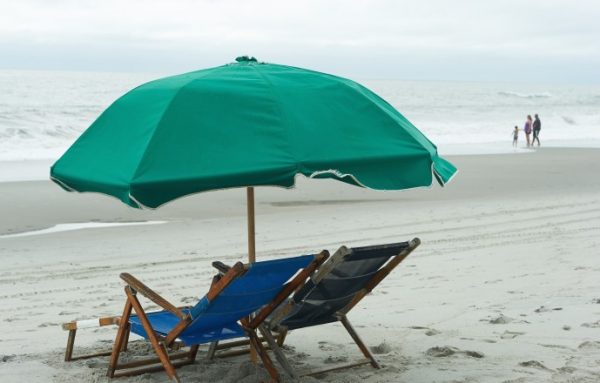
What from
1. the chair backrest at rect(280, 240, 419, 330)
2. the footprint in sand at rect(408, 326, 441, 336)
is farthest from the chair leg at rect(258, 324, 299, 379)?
the footprint in sand at rect(408, 326, 441, 336)

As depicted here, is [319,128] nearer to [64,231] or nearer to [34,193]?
[64,231]

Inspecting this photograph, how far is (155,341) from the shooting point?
179 inches

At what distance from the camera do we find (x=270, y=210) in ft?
44.0

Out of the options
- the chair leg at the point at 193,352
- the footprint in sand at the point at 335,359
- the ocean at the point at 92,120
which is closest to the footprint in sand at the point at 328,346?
the footprint in sand at the point at 335,359

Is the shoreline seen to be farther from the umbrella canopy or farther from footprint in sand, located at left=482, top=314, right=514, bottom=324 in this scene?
the umbrella canopy

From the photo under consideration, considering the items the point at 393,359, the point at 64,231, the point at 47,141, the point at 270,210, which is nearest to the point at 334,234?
the point at 270,210

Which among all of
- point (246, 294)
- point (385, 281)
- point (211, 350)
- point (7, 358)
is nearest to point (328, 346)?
point (211, 350)

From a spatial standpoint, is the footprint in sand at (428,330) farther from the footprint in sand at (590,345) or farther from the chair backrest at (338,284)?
the chair backrest at (338,284)

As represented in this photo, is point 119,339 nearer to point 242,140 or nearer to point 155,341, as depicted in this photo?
point 155,341

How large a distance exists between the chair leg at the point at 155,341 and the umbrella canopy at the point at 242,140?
685 millimetres

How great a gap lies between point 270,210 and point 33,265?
4917mm

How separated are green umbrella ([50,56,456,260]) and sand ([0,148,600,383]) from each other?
1353 millimetres

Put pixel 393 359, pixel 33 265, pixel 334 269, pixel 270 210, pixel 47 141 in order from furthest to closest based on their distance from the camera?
1. pixel 47 141
2. pixel 270 210
3. pixel 33 265
4. pixel 393 359
5. pixel 334 269

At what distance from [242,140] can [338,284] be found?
1188mm
